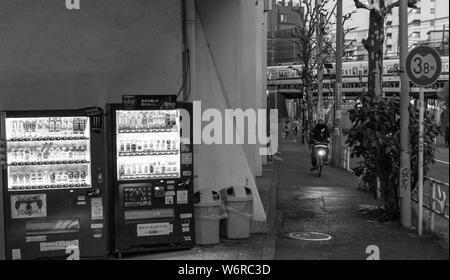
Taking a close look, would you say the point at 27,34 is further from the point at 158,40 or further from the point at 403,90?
the point at 403,90

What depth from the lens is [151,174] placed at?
7.86 meters

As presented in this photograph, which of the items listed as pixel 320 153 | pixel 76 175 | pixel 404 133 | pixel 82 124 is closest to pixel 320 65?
pixel 320 153

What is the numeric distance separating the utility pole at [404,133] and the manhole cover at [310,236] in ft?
5.14

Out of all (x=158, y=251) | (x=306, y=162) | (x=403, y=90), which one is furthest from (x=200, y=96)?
(x=306, y=162)

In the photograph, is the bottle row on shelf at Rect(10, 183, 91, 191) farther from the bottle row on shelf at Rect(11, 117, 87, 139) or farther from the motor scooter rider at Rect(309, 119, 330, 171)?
the motor scooter rider at Rect(309, 119, 330, 171)

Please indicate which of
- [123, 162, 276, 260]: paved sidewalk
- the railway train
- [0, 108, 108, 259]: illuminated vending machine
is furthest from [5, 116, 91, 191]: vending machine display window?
the railway train

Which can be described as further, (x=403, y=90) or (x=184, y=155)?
(x=403, y=90)

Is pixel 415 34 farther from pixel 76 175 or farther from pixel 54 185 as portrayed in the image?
pixel 54 185

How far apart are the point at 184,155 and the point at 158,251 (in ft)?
4.72

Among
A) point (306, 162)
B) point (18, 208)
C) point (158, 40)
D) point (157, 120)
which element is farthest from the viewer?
point (306, 162)

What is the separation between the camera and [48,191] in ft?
24.2

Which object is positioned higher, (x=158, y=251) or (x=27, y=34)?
(x=27, y=34)

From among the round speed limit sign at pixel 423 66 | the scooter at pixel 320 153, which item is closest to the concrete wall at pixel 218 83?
the round speed limit sign at pixel 423 66

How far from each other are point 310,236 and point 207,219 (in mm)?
1964
